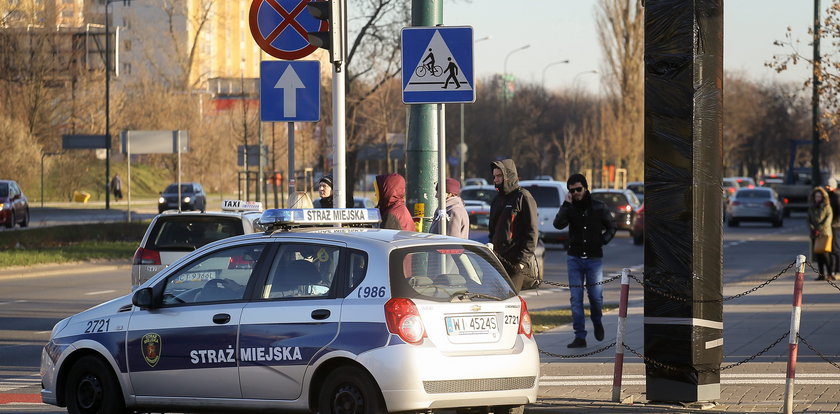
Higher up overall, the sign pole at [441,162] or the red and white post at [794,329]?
the sign pole at [441,162]

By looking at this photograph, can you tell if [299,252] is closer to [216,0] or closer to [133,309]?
[133,309]

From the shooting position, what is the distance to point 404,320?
324 inches

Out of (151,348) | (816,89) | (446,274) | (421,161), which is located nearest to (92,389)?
(151,348)

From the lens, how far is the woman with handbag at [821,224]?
79.6 ft

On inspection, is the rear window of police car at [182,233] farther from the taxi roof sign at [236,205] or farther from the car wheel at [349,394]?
the car wheel at [349,394]

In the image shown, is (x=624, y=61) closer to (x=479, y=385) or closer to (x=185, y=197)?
(x=185, y=197)

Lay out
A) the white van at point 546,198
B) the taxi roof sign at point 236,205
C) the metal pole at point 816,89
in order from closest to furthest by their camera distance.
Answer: the taxi roof sign at point 236,205
the metal pole at point 816,89
the white van at point 546,198

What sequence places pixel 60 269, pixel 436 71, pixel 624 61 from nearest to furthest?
pixel 436 71 < pixel 60 269 < pixel 624 61

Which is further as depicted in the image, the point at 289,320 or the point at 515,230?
the point at 515,230

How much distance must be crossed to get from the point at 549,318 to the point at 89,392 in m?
9.09

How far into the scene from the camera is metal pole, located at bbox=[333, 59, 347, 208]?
1082 centimetres

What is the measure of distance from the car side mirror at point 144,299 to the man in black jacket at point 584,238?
20.0 feet

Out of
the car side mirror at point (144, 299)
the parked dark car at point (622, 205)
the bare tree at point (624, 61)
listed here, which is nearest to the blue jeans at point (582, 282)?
the car side mirror at point (144, 299)

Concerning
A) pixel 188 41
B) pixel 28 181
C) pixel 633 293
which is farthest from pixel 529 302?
pixel 188 41
